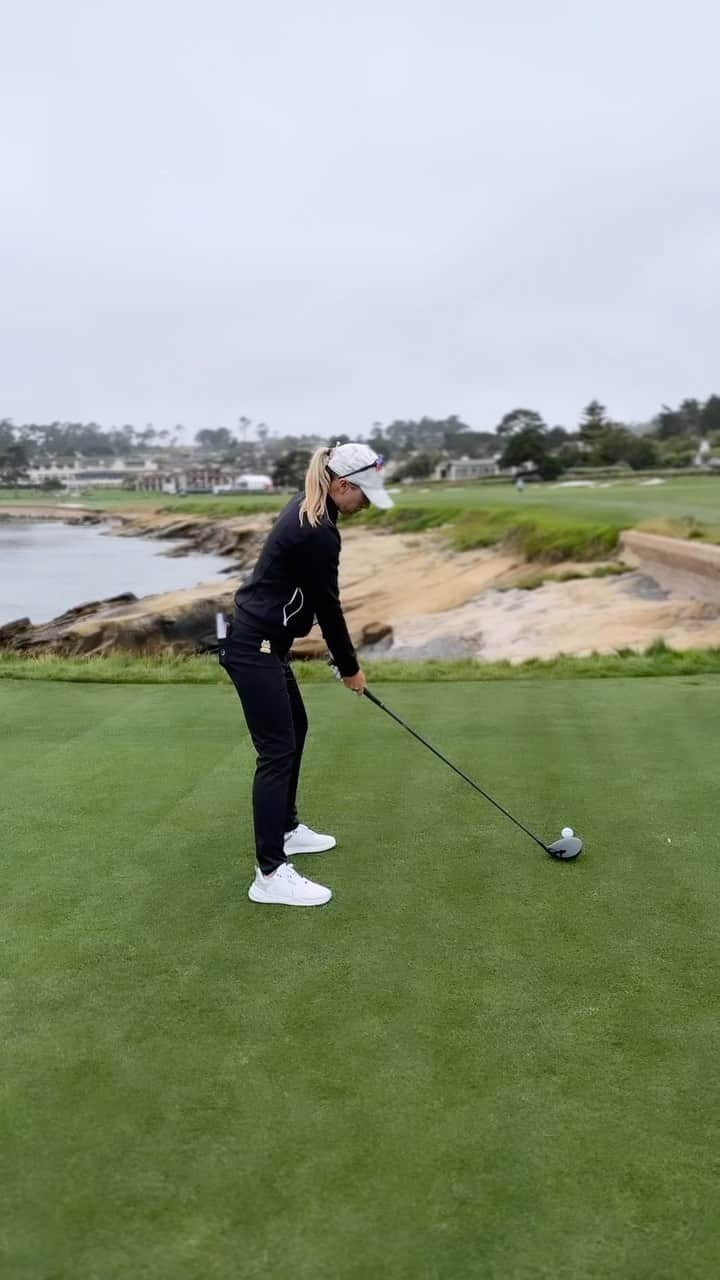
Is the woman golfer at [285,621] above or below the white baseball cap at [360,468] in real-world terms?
below

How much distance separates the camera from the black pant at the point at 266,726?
4660 mm

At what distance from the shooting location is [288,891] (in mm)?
4555

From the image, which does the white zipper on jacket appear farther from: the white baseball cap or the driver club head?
the driver club head

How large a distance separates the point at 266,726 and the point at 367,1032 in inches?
62.6

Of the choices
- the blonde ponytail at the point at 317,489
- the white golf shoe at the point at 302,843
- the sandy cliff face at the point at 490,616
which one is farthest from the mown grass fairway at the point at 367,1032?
the sandy cliff face at the point at 490,616

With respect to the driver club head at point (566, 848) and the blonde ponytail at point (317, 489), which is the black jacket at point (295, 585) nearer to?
the blonde ponytail at point (317, 489)

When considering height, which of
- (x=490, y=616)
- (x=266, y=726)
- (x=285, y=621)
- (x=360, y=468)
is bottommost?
(x=490, y=616)

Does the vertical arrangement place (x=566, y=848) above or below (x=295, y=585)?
below

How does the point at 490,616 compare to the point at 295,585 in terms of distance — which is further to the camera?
the point at 490,616

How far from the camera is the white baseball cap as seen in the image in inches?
177

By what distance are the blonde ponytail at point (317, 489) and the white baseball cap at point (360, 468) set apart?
1.3 inches

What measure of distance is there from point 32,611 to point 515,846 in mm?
28818

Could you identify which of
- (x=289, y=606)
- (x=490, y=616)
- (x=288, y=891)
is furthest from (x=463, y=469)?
(x=288, y=891)

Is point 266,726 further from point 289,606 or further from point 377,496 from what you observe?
point 377,496
